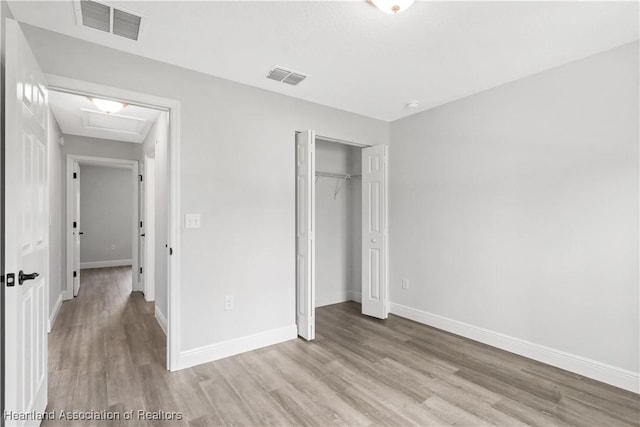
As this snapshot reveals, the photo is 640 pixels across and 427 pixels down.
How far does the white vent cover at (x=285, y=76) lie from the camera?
2.75 m

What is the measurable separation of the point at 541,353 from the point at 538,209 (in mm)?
1251

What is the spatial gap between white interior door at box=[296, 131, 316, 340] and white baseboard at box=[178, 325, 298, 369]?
0.19 metres

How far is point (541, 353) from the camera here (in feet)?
9.12

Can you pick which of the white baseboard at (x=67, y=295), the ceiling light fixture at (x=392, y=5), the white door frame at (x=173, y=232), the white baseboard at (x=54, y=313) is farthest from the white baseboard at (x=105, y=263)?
the ceiling light fixture at (x=392, y=5)

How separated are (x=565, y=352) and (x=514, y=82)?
239 centimetres

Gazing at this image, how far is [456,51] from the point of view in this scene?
2.41 m

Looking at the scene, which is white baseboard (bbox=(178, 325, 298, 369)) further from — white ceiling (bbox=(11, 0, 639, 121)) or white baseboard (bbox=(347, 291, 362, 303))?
white ceiling (bbox=(11, 0, 639, 121))

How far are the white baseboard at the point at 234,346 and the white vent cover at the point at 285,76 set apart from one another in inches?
94.2

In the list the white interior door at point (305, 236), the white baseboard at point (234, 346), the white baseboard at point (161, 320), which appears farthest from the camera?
the white baseboard at point (161, 320)

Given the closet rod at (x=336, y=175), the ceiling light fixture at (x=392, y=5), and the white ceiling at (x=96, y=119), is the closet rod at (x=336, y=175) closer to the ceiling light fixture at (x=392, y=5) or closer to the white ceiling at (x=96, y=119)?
the white ceiling at (x=96, y=119)

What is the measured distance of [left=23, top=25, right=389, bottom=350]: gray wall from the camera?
99.3 inches

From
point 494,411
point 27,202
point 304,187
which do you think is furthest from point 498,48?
point 27,202

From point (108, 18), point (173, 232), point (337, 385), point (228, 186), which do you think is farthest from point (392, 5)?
point (337, 385)

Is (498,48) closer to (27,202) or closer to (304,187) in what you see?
(304,187)
